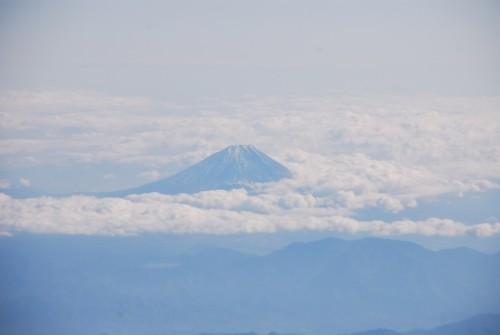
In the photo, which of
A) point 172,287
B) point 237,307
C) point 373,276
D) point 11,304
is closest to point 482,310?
point 373,276

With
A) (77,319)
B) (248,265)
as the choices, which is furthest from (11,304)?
(248,265)

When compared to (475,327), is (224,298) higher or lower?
higher

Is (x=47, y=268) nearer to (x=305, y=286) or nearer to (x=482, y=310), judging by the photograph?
(x=305, y=286)

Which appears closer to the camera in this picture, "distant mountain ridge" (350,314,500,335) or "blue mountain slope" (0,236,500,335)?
"distant mountain ridge" (350,314,500,335)

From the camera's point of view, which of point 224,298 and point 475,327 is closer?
point 475,327

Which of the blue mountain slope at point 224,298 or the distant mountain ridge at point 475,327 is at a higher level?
the blue mountain slope at point 224,298

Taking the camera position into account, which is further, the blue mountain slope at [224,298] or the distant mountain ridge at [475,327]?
the blue mountain slope at [224,298]

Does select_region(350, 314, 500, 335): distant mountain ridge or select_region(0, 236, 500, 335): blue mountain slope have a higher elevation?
select_region(0, 236, 500, 335): blue mountain slope

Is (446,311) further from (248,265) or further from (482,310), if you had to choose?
(248,265)

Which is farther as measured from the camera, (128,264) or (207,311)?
(128,264)

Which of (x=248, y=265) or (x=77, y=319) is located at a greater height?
(x=248, y=265)
